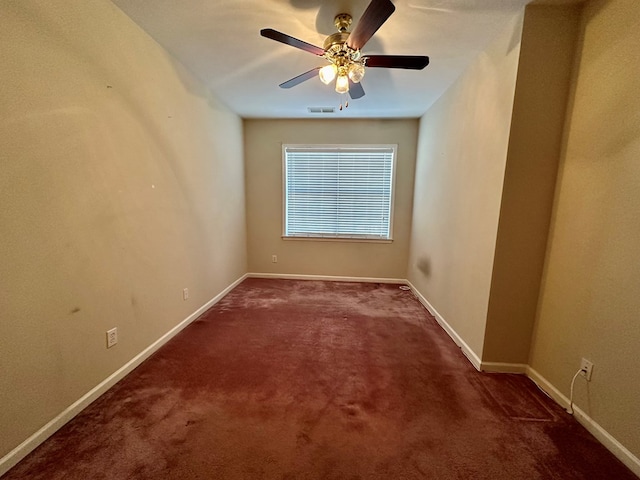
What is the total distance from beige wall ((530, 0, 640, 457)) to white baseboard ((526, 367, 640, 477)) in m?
0.03

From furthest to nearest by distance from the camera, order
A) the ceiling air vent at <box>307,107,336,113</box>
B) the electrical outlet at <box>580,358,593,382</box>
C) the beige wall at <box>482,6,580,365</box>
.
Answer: the ceiling air vent at <box>307,107,336,113</box> → the beige wall at <box>482,6,580,365</box> → the electrical outlet at <box>580,358,593,382</box>

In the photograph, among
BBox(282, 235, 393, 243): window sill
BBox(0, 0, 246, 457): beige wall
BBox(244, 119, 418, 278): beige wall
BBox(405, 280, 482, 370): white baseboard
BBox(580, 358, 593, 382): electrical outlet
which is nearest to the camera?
BBox(0, 0, 246, 457): beige wall

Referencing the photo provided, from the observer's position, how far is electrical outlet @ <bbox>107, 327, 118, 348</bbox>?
175 cm

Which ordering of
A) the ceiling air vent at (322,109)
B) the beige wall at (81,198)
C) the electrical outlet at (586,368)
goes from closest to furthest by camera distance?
the beige wall at (81,198)
the electrical outlet at (586,368)
the ceiling air vent at (322,109)

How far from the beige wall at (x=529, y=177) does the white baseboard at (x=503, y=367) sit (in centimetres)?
3

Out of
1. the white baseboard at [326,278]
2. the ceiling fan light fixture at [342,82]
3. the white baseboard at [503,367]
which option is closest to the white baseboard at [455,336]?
the white baseboard at [503,367]

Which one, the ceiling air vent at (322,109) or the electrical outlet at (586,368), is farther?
the ceiling air vent at (322,109)

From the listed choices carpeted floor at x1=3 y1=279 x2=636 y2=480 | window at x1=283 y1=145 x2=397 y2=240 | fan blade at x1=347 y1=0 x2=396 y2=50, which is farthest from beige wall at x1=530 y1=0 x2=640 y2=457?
window at x1=283 y1=145 x2=397 y2=240

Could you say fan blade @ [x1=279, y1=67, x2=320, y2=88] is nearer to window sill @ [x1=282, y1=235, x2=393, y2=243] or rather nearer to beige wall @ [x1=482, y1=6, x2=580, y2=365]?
beige wall @ [x1=482, y1=6, x2=580, y2=365]

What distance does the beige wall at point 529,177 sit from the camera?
5.38 feet

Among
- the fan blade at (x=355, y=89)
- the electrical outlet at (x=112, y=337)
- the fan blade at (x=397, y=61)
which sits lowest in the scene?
the electrical outlet at (x=112, y=337)

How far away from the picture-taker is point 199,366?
2.02 m

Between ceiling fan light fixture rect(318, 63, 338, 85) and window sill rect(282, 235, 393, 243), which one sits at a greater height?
ceiling fan light fixture rect(318, 63, 338, 85)

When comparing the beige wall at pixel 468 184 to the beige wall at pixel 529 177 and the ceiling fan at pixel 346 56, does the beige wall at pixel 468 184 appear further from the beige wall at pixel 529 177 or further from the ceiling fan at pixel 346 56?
the ceiling fan at pixel 346 56
